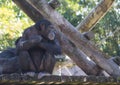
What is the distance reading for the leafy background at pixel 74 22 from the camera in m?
13.0

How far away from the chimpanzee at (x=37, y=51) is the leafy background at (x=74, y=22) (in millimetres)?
7163

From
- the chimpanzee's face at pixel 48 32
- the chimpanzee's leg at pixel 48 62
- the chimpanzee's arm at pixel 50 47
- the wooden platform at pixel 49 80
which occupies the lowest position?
the wooden platform at pixel 49 80

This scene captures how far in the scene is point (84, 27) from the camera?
7863 mm

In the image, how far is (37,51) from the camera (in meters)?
5.57

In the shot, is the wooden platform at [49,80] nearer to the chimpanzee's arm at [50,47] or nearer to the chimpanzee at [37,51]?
the chimpanzee at [37,51]

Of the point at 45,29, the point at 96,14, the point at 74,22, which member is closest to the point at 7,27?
the point at 74,22

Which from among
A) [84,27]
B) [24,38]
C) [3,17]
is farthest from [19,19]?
[24,38]

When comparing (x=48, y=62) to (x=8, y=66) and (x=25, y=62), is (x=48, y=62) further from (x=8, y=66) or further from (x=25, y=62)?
(x=8, y=66)

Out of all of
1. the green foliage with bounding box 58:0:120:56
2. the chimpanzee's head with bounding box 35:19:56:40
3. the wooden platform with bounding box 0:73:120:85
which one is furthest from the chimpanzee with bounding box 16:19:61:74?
the green foliage with bounding box 58:0:120:56

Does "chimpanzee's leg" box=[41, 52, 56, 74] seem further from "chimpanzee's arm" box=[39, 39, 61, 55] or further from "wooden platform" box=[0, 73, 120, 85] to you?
"wooden platform" box=[0, 73, 120, 85]

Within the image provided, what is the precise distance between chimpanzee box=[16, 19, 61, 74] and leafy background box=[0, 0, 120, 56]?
7163 mm

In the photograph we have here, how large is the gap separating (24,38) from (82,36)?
1.62 meters

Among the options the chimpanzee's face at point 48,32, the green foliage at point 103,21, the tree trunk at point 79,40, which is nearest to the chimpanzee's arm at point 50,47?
the chimpanzee's face at point 48,32

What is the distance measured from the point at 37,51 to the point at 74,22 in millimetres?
9382
